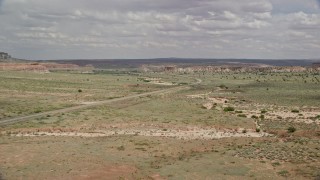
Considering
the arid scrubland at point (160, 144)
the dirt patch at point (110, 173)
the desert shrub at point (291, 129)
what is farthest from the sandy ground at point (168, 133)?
the dirt patch at point (110, 173)

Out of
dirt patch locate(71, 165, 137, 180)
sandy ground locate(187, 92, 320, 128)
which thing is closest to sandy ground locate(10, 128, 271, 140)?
sandy ground locate(187, 92, 320, 128)

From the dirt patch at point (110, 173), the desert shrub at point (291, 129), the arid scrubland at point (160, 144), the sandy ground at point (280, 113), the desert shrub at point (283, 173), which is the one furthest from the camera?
the sandy ground at point (280, 113)

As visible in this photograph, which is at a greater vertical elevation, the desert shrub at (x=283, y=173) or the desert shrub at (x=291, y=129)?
the desert shrub at (x=283, y=173)

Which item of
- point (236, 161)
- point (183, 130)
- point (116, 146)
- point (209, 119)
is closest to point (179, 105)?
point (209, 119)

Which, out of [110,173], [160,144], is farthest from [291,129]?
[110,173]

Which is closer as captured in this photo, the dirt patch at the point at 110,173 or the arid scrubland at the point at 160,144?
the dirt patch at the point at 110,173

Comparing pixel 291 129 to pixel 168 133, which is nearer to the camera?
pixel 291 129

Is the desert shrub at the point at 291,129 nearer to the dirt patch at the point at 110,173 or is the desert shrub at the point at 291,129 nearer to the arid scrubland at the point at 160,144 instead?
the arid scrubland at the point at 160,144

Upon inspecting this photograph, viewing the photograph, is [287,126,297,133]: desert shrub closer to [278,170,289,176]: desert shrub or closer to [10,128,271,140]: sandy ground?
[10,128,271,140]: sandy ground

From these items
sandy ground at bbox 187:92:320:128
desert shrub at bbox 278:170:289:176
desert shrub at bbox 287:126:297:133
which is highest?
desert shrub at bbox 278:170:289:176

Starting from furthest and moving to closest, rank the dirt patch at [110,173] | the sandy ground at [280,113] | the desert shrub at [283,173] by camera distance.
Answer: the sandy ground at [280,113] < the desert shrub at [283,173] < the dirt patch at [110,173]

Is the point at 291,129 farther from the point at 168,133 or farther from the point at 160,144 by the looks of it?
the point at 160,144

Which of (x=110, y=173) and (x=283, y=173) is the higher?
(x=283, y=173)
